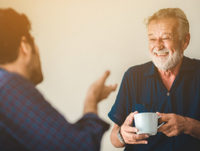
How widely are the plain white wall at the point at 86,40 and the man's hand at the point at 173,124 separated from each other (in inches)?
10.9

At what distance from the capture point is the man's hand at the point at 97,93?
1073mm

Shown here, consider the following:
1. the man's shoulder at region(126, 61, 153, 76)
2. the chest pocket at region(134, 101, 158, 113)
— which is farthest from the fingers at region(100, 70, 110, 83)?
the chest pocket at region(134, 101, 158, 113)

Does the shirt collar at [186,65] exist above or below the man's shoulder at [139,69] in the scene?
above

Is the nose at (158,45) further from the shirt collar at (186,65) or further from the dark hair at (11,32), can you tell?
the dark hair at (11,32)

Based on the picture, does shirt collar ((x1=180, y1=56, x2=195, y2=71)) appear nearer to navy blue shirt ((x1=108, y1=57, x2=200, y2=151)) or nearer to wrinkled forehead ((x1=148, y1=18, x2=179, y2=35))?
navy blue shirt ((x1=108, y1=57, x2=200, y2=151))

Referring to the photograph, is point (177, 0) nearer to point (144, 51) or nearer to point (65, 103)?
point (144, 51)

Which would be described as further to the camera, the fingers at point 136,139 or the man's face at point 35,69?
the man's face at point 35,69

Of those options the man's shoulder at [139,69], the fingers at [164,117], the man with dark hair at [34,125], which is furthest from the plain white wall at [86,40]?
the fingers at [164,117]

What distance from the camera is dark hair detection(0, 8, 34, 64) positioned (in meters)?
1.09

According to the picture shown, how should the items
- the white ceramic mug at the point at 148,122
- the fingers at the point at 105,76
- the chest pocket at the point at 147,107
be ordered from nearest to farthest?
1. the white ceramic mug at the point at 148,122
2. the chest pocket at the point at 147,107
3. the fingers at the point at 105,76

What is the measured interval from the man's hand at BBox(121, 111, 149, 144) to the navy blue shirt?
5cm

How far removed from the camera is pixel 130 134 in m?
0.97

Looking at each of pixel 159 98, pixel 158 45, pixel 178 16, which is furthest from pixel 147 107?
pixel 178 16

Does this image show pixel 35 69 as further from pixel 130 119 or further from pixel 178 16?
pixel 178 16
